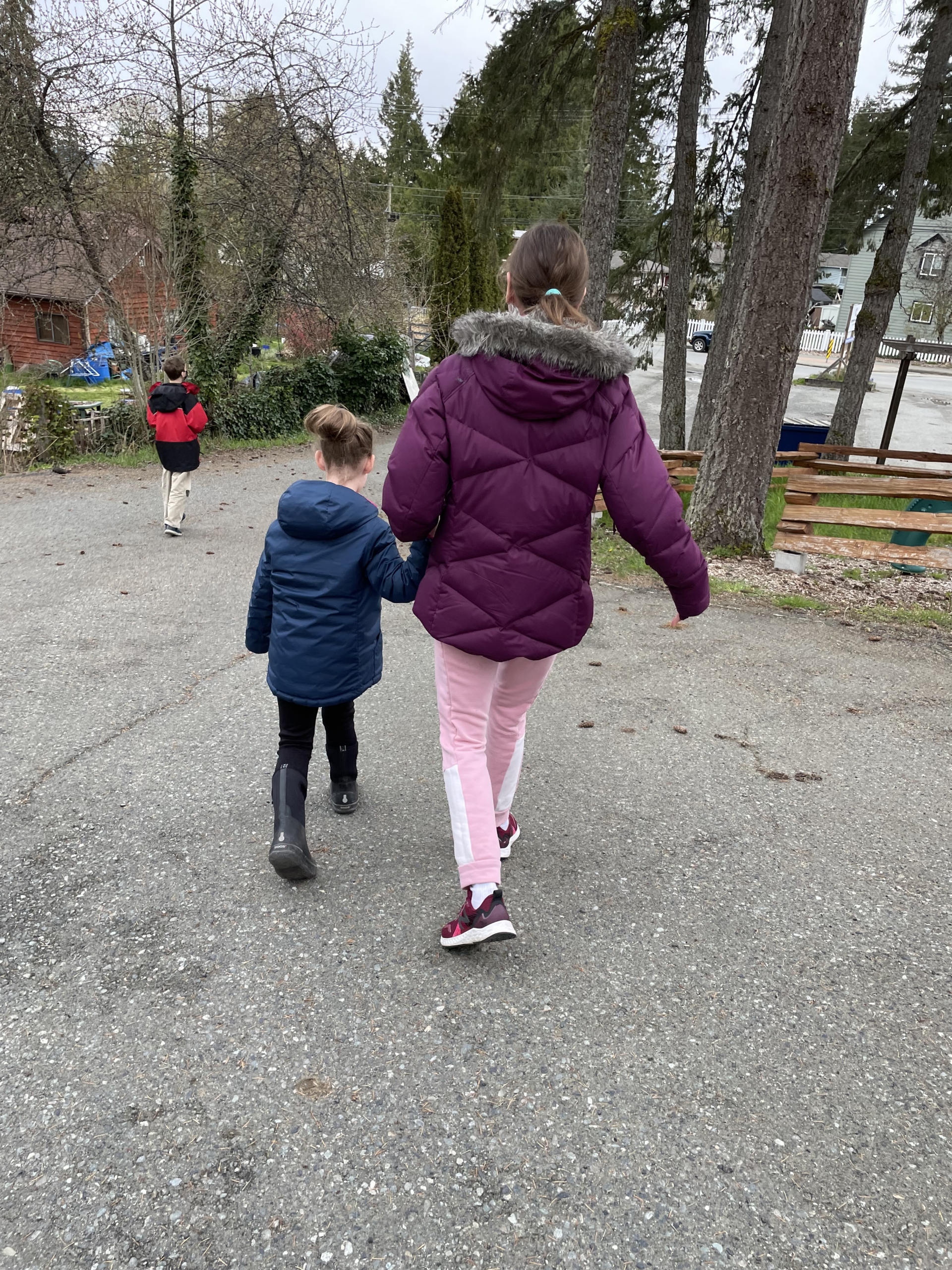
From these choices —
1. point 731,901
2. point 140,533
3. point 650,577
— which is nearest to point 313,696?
point 731,901

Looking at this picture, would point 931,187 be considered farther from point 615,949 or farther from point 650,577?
point 615,949

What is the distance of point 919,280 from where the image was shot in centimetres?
5050

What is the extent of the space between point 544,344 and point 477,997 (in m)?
1.87

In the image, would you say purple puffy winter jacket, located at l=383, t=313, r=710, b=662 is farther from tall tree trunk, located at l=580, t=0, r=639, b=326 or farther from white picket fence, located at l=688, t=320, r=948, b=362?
white picket fence, located at l=688, t=320, r=948, b=362

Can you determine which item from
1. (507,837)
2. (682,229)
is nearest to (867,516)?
(507,837)

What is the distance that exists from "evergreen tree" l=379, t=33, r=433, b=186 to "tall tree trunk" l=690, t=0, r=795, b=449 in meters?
39.4

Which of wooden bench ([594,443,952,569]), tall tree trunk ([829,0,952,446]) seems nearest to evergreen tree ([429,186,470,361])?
tall tree trunk ([829,0,952,446])

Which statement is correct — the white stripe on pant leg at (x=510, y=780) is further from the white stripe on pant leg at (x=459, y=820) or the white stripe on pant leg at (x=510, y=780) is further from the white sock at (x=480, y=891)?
the white sock at (x=480, y=891)

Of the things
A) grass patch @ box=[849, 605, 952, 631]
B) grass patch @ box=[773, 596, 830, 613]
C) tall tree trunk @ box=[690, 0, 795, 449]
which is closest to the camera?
grass patch @ box=[849, 605, 952, 631]

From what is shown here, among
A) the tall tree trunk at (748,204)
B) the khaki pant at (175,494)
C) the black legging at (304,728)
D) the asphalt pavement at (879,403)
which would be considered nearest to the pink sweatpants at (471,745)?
the black legging at (304,728)

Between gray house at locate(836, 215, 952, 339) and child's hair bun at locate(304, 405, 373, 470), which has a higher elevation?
gray house at locate(836, 215, 952, 339)

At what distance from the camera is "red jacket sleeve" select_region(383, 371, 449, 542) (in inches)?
93.4

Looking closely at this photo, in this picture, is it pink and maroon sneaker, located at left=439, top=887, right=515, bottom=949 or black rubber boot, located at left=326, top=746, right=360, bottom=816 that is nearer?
pink and maroon sneaker, located at left=439, top=887, right=515, bottom=949

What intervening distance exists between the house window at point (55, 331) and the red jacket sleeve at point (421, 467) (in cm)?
3403
